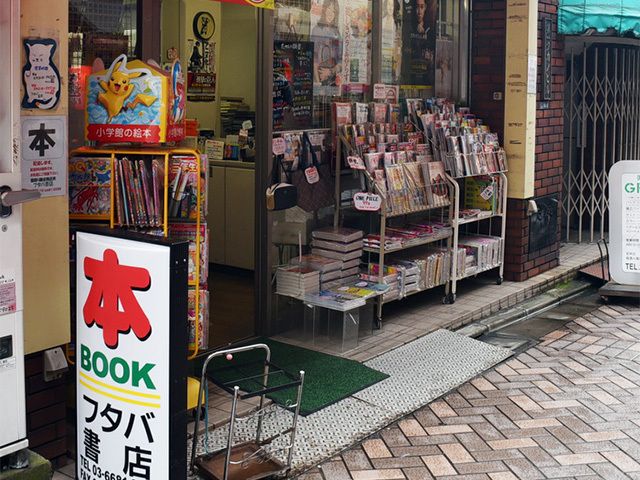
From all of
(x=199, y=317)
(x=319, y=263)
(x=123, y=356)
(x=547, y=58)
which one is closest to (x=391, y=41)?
(x=547, y=58)

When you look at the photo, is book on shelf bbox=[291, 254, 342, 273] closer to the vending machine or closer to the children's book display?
the children's book display

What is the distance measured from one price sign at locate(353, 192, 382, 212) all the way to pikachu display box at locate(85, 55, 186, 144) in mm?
2721

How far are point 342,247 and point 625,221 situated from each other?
8.19 feet

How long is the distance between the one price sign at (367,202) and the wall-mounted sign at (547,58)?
3157 millimetres

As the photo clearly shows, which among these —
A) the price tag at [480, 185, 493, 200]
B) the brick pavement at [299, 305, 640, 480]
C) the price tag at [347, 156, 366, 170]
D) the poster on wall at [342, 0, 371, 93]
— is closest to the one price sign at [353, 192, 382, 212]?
the price tag at [347, 156, 366, 170]

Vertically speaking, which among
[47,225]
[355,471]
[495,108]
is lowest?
[355,471]

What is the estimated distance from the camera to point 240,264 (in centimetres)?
816

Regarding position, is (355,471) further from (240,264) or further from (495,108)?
(495,108)

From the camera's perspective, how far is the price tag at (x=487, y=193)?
9453 mm

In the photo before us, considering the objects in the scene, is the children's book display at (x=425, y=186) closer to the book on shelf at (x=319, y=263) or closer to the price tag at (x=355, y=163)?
the price tag at (x=355, y=163)

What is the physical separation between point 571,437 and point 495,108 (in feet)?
15.5

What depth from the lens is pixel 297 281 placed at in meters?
7.58

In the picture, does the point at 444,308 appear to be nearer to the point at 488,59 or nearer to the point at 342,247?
the point at 342,247

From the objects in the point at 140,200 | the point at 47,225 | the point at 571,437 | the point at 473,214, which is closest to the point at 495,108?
the point at 473,214
